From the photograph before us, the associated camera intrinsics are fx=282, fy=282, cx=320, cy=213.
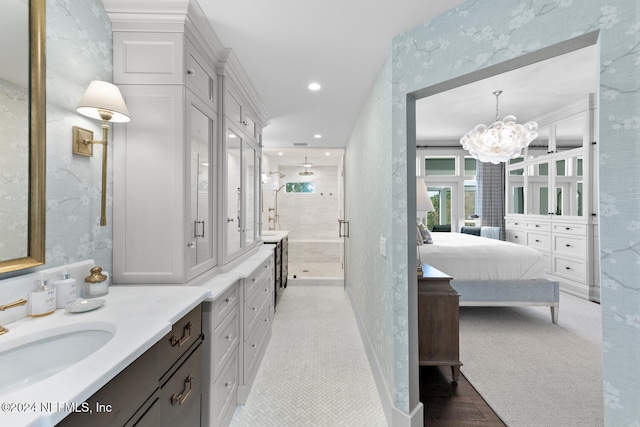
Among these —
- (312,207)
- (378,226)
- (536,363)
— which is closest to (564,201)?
(536,363)

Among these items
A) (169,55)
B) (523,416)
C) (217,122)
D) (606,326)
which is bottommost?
(523,416)

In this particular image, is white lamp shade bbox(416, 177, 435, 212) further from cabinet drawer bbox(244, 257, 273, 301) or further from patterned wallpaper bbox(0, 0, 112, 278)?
patterned wallpaper bbox(0, 0, 112, 278)

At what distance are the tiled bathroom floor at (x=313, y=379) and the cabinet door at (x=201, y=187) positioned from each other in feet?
3.50

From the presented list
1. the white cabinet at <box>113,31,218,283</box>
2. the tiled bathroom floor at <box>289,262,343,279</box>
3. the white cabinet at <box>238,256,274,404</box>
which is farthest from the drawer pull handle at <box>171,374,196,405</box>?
the tiled bathroom floor at <box>289,262,343,279</box>

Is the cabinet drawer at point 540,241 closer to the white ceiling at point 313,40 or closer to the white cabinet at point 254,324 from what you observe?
the white ceiling at point 313,40

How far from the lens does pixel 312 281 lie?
4922mm

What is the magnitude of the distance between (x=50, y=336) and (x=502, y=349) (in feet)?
10.5

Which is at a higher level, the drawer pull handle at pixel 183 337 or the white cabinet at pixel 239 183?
the white cabinet at pixel 239 183

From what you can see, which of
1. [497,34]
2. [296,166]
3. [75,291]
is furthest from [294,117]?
[296,166]

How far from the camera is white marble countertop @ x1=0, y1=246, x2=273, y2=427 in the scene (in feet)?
1.85

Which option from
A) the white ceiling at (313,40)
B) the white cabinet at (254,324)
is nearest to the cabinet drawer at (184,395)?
the white cabinet at (254,324)

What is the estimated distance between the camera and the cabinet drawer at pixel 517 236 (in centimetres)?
505

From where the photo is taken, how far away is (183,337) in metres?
1.21

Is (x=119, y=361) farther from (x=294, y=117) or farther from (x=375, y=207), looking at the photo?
(x=294, y=117)
